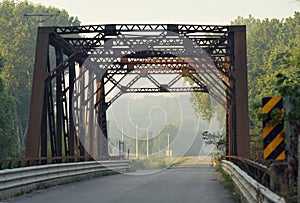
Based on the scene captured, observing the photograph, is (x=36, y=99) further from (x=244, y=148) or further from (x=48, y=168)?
(x=244, y=148)

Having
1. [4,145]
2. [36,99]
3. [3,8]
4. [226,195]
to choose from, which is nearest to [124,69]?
[36,99]

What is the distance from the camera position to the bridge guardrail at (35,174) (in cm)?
1433

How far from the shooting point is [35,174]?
17109 mm

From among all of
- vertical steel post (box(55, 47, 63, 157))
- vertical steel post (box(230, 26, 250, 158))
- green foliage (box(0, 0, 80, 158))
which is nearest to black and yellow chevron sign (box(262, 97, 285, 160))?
vertical steel post (box(230, 26, 250, 158))

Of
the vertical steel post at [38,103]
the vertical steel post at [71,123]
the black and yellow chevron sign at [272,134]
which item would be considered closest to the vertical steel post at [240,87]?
the vertical steel post at [71,123]

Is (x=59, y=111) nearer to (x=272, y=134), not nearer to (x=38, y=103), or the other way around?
(x=38, y=103)

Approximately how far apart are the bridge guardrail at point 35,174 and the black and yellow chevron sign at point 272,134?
7.49 meters

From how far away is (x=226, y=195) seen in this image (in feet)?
51.6

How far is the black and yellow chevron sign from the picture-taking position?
28.8 feet

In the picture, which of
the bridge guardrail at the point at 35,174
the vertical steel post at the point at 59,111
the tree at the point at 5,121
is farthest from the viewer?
the tree at the point at 5,121

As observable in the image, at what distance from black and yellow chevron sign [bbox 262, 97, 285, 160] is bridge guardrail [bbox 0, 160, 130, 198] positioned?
7.49 meters

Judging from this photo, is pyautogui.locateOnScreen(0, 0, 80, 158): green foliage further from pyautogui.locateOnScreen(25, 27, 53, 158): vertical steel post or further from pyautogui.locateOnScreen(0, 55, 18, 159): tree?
pyautogui.locateOnScreen(25, 27, 53, 158): vertical steel post

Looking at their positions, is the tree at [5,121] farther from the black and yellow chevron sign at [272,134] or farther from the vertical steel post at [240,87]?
the black and yellow chevron sign at [272,134]

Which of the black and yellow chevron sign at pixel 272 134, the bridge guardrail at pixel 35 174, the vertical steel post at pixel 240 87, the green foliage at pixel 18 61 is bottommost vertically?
the bridge guardrail at pixel 35 174
